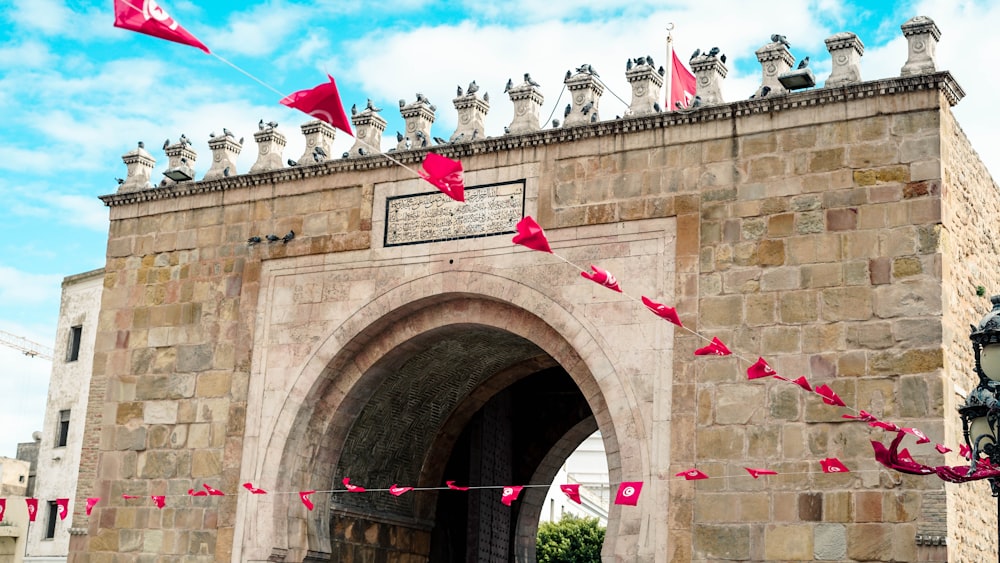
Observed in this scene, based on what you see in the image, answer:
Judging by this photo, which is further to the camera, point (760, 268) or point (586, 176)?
point (586, 176)

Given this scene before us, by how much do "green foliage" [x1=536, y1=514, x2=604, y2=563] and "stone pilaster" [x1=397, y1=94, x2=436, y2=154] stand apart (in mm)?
24143

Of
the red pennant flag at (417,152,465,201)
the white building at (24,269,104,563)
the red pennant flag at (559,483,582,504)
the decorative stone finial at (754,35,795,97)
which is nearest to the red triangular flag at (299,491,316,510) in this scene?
the red pennant flag at (559,483,582,504)

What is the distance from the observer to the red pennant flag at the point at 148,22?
8734 millimetres

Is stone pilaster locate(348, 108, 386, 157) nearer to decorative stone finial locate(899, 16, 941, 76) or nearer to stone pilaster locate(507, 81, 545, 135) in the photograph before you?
stone pilaster locate(507, 81, 545, 135)

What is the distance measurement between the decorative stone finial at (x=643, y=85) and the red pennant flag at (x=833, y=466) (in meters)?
3.96

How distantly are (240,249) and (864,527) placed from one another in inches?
306

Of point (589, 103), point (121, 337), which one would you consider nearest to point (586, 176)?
point (589, 103)

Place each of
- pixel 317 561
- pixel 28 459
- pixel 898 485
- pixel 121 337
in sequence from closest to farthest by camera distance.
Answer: pixel 898 485
pixel 317 561
pixel 121 337
pixel 28 459

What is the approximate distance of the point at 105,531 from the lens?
50.8 ft

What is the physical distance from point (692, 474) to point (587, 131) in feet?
12.2

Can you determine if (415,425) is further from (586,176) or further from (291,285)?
(586,176)

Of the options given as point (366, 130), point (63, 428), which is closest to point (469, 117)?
point (366, 130)

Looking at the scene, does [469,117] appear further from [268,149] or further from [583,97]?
[268,149]

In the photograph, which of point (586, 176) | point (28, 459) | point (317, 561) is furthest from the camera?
point (28, 459)
